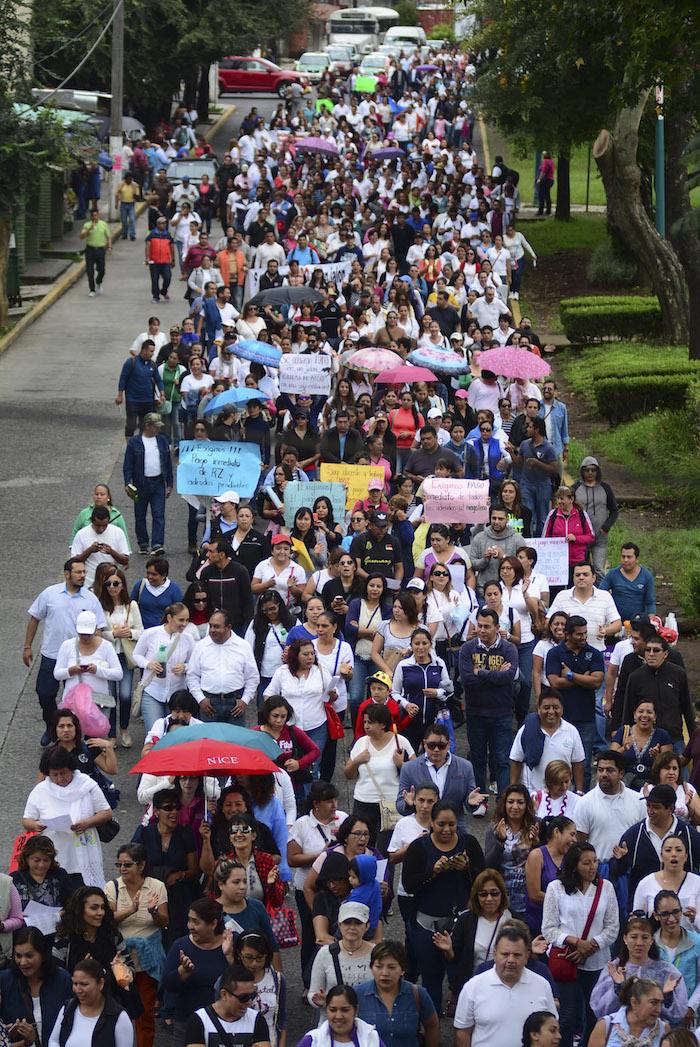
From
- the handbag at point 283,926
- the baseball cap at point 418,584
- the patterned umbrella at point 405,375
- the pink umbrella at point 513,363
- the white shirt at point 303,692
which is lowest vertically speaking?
the handbag at point 283,926

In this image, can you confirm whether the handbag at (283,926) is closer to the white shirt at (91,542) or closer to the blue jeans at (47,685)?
the blue jeans at (47,685)

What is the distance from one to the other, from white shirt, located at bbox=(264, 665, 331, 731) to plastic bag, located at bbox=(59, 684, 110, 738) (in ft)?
3.82

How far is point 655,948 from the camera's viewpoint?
320 inches

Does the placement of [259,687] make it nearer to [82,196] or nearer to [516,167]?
[82,196]

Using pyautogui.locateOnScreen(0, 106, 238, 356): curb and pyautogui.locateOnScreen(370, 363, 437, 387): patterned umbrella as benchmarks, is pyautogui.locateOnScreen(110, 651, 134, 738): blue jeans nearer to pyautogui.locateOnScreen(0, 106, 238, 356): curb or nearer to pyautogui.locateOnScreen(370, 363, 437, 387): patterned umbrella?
pyautogui.locateOnScreen(370, 363, 437, 387): patterned umbrella

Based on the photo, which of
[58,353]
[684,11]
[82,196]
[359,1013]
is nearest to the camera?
[359,1013]

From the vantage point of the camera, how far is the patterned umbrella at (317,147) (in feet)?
119

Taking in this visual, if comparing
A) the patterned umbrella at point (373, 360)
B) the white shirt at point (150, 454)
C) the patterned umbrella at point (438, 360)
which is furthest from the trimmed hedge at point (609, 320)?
the white shirt at point (150, 454)

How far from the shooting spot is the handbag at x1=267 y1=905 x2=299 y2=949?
29.0 ft

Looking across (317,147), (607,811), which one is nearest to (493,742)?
(607,811)

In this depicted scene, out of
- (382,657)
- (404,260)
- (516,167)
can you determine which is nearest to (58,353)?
(404,260)

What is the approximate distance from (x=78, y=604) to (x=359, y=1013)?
5368 mm

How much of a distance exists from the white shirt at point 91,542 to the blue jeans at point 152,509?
257 cm

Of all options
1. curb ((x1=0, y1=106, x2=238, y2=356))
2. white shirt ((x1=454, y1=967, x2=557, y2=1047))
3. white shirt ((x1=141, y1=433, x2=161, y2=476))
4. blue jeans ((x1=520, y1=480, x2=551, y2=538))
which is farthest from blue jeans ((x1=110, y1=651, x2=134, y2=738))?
curb ((x1=0, y1=106, x2=238, y2=356))
